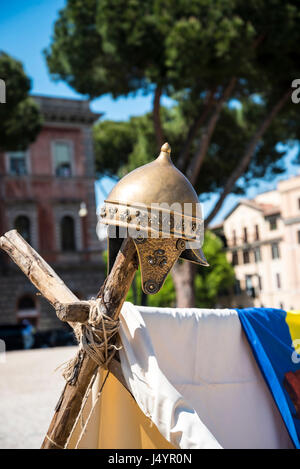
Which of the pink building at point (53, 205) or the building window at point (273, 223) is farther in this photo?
the building window at point (273, 223)

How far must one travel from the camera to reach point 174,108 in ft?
57.1

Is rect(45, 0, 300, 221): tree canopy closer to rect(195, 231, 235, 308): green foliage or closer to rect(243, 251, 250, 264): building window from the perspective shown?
rect(195, 231, 235, 308): green foliage

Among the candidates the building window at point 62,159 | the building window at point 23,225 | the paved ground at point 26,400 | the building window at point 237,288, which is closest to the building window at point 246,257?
the building window at point 237,288

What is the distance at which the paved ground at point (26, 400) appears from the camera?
5.87m

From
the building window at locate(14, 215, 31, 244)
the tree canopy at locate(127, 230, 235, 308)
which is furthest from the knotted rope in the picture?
the tree canopy at locate(127, 230, 235, 308)

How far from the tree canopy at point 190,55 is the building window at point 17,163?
11.0 metres

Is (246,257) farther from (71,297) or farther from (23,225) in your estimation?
(71,297)

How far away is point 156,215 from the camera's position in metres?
2.32

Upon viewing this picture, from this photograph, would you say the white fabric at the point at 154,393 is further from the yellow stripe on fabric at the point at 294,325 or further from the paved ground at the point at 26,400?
the paved ground at the point at 26,400

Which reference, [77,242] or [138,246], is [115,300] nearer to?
[138,246]

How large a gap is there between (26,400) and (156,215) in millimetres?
6582

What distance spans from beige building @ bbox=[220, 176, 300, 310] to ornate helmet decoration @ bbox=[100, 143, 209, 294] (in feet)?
118
